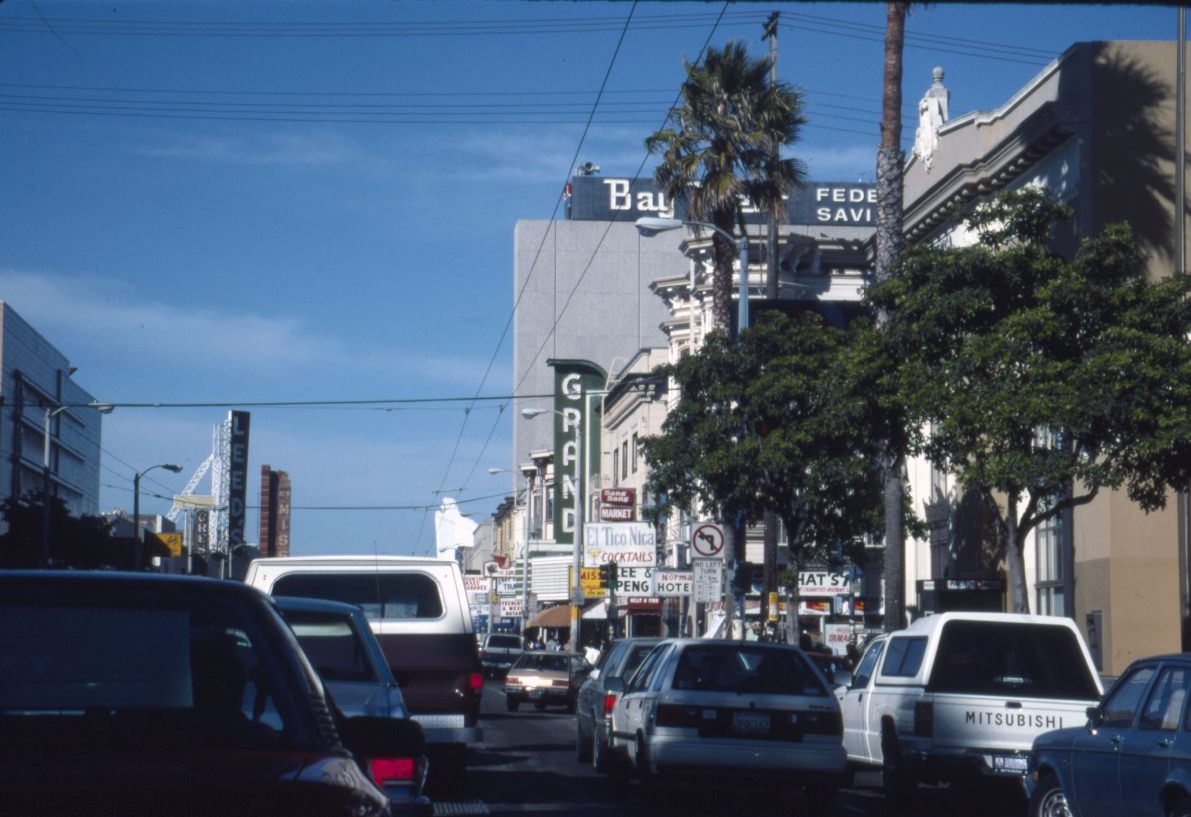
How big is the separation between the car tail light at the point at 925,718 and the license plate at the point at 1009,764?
0.59 m

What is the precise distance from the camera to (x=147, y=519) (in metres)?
177

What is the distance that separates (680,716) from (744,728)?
572 millimetres

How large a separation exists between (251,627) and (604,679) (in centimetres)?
1415

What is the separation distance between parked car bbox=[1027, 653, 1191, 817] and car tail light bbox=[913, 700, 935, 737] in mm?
2726

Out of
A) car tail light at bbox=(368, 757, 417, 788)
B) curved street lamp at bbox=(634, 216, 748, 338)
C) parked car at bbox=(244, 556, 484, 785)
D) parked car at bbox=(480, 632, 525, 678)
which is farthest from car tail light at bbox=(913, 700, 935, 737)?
parked car at bbox=(480, 632, 525, 678)

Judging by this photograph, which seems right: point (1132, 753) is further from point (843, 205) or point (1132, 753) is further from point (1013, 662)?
point (843, 205)

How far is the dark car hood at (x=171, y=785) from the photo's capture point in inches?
148

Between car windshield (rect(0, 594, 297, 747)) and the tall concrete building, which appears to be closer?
car windshield (rect(0, 594, 297, 747))

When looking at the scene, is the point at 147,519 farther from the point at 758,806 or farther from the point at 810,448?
the point at 758,806

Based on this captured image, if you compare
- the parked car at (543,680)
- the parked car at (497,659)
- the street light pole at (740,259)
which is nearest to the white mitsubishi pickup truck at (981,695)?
the street light pole at (740,259)

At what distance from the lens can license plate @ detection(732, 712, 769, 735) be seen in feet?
48.0

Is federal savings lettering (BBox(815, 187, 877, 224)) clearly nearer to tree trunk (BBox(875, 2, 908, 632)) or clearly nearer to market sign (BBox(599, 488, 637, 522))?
market sign (BBox(599, 488, 637, 522))

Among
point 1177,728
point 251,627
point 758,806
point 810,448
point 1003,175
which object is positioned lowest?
point 758,806

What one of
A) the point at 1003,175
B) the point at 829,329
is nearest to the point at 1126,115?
the point at 1003,175
